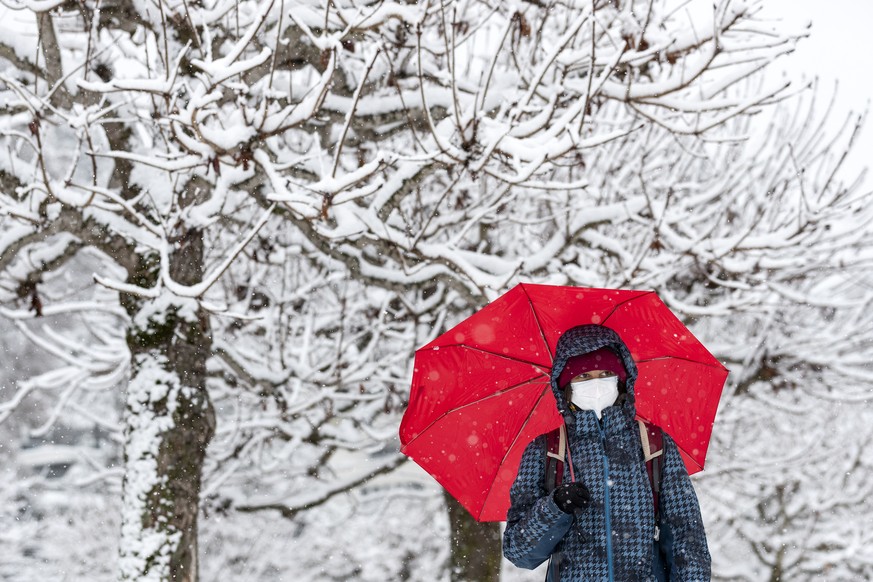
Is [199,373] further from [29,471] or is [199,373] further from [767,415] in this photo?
[29,471]

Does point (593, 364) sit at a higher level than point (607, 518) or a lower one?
higher

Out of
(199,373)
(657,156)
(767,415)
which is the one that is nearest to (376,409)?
(199,373)

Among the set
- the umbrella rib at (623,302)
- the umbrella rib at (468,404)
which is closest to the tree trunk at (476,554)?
the umbrella rib at (468,404)

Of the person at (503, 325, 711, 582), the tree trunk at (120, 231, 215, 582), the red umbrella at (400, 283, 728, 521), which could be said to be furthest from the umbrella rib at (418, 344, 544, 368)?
the tree trunk at (120, 231, 215, 582)

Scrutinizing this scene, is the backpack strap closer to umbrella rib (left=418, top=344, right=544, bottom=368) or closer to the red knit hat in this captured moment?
the red knit hat

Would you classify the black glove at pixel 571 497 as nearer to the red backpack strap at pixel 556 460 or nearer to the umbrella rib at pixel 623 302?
the red backpack strap at pixel 556 460

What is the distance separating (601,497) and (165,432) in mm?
3314

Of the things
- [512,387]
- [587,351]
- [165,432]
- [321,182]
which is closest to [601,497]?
[587,351]

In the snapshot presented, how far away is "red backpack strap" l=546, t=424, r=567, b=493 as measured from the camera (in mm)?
2387

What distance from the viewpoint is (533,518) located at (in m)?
2.22

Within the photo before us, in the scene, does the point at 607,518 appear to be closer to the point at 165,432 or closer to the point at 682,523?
the point at 682,523

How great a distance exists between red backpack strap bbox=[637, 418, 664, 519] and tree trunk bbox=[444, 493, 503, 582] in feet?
17.2

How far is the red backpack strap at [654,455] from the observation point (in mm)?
2324

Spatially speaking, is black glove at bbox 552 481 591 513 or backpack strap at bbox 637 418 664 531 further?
backpack strap at bbox 637 418 664 531
